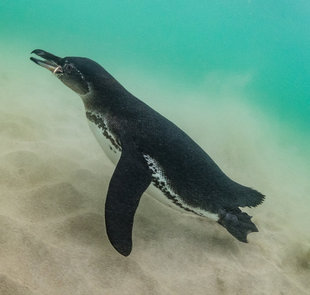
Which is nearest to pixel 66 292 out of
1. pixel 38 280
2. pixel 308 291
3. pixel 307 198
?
pixel 38 280

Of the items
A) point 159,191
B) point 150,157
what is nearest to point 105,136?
point 150,157

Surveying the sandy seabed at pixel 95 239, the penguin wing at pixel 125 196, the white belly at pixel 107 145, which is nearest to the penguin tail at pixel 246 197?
the sandy seabed at pixel 95 239

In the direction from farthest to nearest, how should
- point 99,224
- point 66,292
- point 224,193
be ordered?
point 224,193 < point 99,224 < point 66,292

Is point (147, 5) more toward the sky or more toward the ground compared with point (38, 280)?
more toward the sky

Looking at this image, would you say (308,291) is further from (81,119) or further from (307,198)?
(81,119)

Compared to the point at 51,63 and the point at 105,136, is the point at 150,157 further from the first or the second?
the point at 51,63

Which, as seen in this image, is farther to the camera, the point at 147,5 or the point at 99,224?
the point at 147,5

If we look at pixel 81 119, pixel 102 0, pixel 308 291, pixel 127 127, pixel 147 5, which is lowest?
pixel 81 119

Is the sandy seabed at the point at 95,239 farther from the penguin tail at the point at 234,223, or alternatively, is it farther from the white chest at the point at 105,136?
the white chest at the point at 105,136
